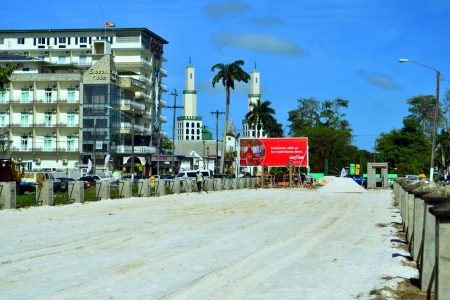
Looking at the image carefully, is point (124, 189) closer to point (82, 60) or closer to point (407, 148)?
point (82, 60)

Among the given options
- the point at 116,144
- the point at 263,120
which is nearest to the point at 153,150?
the point at 116,144

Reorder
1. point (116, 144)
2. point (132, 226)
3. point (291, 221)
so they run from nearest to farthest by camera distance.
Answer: point (132, 226) → point (291, 221) → point (116, 144)

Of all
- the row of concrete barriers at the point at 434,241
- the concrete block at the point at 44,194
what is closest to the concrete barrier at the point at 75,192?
the concrete block at the point at 44,194

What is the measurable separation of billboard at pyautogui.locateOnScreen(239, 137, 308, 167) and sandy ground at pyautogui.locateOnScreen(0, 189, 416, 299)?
48.6 m

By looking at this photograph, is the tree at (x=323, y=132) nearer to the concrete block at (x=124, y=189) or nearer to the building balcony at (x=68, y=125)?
the building balcony at (x=68, y=125)

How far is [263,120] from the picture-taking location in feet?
354

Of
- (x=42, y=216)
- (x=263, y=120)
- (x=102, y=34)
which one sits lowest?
(x=42, y=216)

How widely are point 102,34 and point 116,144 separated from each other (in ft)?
82.6

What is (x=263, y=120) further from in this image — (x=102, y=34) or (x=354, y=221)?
(x=354, y=221)

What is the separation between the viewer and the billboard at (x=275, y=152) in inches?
2832

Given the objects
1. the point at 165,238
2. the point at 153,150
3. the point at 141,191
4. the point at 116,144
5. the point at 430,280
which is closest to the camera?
the point at 430,280

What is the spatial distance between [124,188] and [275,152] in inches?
1314

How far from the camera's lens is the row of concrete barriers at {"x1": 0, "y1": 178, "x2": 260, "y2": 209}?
28391 mm

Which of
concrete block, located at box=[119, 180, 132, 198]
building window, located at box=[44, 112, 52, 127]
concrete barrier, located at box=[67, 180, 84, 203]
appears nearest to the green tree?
building window, located at box=[44, 112, 52, 127]
